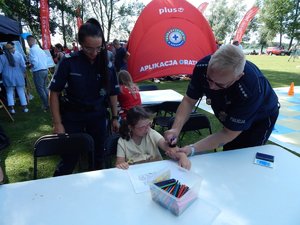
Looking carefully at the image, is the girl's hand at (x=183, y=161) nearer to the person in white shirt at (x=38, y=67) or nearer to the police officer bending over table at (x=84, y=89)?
the police officer bending over table at (x=84, y=89)

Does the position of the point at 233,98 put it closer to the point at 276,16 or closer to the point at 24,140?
the point at 24,140

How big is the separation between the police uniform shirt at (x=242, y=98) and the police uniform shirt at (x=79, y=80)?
809mm

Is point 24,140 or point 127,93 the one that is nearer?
point 127,93

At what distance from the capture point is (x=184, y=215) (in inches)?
42.3

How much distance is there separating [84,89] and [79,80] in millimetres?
87

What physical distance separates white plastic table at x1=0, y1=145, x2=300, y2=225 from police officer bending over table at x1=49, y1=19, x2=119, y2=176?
72cm

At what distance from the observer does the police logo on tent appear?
8.18 ft

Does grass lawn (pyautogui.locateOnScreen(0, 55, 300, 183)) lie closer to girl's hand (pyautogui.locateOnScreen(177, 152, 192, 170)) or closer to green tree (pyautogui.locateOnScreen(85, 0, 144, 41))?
girl's hand (pyautogui.locateOnScreen(177, 152, 192, 170))

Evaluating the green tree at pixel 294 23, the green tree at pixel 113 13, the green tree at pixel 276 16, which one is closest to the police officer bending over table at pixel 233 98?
the green tree at pixel 113 13

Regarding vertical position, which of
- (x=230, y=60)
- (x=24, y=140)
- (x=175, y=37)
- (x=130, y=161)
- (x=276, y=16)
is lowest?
(x=24, y=140)

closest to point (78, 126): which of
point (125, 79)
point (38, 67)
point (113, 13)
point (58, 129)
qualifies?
point (58, 129)

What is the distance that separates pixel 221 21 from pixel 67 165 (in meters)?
42.9

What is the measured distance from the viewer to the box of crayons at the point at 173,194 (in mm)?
1064

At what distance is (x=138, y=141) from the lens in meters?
1.86
